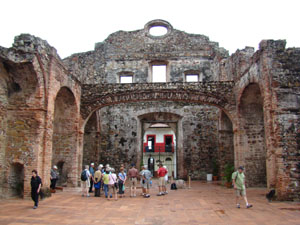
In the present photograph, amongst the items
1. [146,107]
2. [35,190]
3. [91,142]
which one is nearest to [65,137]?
[91,142]

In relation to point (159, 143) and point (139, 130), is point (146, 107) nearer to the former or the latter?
point (139, 130)

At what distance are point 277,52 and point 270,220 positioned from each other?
6133mm

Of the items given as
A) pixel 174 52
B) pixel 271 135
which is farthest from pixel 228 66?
pixel 271 135

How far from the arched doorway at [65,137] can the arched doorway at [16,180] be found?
3268 millimetres

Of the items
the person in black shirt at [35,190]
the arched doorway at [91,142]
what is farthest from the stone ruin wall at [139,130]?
the person in black shirt at [35,190]

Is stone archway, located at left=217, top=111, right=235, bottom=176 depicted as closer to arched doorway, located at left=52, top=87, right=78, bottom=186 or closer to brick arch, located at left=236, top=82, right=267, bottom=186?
brick arch, located at left=236, top=82, right=267, bottom=186

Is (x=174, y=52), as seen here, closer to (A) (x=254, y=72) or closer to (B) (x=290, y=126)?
(A) (x=254, y=72)

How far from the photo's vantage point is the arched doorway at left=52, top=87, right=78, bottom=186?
13.3 meters

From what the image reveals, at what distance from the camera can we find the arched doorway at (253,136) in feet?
42.3

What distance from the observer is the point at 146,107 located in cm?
1912

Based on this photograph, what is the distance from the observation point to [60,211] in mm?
7609

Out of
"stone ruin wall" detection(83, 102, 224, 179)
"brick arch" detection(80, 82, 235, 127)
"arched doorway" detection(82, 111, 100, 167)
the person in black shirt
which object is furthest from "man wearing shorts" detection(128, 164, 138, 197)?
"stone ruin wall" detection(83, 102, 224, 179)

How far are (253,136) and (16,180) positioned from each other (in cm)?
996

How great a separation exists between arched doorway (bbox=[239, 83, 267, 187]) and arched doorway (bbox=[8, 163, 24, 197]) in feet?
30.2
